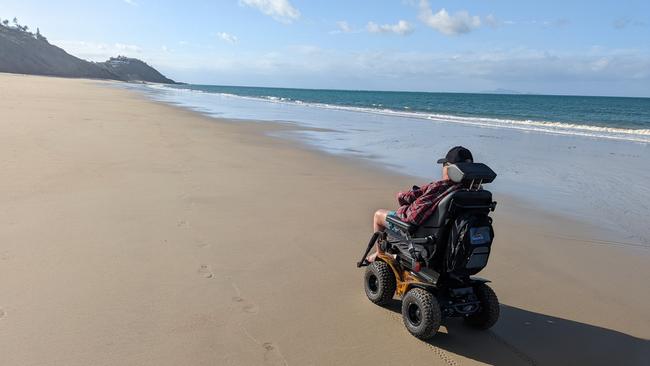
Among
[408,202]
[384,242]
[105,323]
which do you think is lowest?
[105,323]

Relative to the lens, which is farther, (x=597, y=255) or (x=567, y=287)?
(x=597, y=255)

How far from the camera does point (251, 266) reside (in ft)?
15.5

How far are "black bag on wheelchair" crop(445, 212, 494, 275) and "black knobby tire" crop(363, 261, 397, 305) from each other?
66cm

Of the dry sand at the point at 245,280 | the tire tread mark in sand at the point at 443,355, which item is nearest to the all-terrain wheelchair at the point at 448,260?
the tire tread mark in sand at the point at 443,355

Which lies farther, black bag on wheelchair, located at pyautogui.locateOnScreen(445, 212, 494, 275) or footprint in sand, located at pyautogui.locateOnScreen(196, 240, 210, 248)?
footprint in sand, located at pyautogui.locateOnScreen(196, 240, 210, 248)

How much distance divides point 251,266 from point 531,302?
2641 millimetres

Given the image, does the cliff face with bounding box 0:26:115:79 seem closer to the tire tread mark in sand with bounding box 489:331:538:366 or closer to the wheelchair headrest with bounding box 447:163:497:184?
the wheelchair headrest with bounding box 447:163:497:184

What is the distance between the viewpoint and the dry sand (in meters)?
3.34

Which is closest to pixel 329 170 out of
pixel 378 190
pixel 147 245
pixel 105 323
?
pixel 378 190

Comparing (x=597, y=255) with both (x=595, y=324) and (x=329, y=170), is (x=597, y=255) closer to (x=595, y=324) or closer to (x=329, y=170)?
(x=595, y=324)

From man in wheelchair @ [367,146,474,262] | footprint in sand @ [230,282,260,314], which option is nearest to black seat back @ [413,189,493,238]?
man in wheelchair @ [367,146,474,262]

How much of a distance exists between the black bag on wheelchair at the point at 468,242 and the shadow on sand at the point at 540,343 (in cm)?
61

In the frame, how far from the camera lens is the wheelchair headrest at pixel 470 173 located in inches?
133

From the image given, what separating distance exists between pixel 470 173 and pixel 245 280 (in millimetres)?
2236
